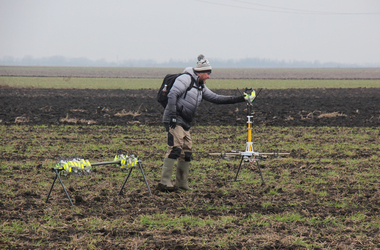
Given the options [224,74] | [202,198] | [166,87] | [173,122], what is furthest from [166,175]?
[224,74]

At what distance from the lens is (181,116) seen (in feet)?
23.8

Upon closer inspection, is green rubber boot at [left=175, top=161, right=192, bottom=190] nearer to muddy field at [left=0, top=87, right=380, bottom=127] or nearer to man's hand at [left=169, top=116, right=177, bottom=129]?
man's hand at [left=169, top=116, right=177, bottom=129]

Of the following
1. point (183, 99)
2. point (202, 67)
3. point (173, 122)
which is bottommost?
point (173, 122)

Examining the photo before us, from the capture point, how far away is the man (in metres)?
7.07

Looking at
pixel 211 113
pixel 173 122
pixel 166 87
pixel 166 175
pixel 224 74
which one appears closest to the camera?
pixel 173 122

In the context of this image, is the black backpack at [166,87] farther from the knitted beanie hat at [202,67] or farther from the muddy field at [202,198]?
the muddy field at [202,198]

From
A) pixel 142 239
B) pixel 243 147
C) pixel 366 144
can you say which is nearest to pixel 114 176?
pixel 142 239

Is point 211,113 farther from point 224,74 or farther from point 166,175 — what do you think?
point 224,74

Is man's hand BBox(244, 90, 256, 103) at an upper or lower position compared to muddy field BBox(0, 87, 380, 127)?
upper

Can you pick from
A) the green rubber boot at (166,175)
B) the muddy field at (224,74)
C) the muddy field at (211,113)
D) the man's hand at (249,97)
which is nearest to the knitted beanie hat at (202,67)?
the man's hand at (249,97)

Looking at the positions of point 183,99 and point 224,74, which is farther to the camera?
point 224,74

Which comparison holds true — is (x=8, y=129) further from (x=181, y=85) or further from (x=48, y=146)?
(x=181, y=85)

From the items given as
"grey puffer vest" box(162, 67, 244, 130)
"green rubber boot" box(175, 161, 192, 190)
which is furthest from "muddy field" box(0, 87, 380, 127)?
"grey puffer vest" box(162, 67, 244, 130)

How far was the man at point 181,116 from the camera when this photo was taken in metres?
7.07
